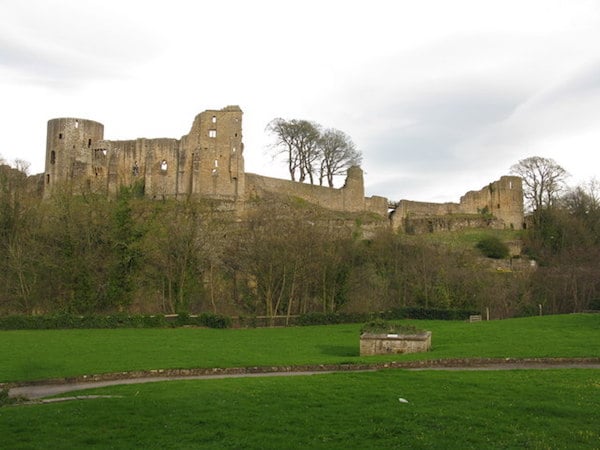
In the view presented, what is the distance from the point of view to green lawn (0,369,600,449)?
9.98m

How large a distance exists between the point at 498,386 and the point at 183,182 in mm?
50700

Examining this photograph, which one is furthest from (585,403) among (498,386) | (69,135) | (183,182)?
(69,135)

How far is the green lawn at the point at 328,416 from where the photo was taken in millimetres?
9977

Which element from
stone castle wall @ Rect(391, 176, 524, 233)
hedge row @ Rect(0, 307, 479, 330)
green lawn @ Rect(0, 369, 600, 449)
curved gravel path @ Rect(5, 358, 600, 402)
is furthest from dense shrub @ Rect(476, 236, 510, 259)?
green lawn @ Rect(0, 369, 600, 449)

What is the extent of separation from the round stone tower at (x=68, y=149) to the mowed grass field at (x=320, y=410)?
43025mm

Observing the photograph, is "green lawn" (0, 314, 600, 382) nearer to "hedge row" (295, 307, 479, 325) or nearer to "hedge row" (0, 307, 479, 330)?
"hedge row" (0, 307, 479, 330)

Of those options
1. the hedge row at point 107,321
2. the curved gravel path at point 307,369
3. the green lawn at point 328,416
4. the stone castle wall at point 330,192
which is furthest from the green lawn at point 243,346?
the stone castle wall at point 330,192

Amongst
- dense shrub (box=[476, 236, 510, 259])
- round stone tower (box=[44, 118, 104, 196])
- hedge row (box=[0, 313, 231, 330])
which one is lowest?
hedge row (box=[0, 313, 231, 330])

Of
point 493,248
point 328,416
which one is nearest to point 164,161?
point 493,248

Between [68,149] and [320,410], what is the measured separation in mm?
56208

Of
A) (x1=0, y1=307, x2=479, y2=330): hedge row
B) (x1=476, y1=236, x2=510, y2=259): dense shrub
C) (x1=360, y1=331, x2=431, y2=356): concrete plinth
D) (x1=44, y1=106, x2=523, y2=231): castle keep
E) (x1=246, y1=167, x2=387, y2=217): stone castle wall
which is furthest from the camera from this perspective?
(x1=246, y1=167, x2=387, y2=217): stone castle wall

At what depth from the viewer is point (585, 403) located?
12375mm

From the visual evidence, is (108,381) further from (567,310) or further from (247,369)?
(567,310)

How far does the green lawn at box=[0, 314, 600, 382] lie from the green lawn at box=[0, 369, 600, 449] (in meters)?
5.40
